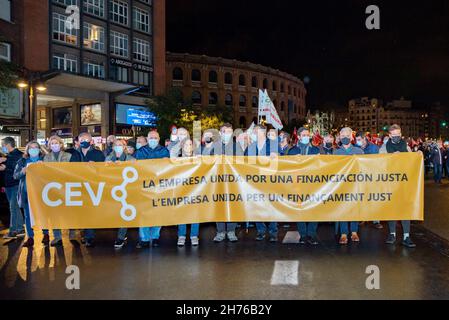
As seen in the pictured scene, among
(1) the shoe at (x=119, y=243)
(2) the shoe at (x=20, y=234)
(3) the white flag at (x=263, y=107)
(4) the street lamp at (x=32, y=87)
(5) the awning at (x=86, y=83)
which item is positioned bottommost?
(2) the shoe at (x=20, y=234)

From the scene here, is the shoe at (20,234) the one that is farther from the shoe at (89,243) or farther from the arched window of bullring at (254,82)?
the arched window of bullring at (254,82)

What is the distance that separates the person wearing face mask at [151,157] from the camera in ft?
24.2

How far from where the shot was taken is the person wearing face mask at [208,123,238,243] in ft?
25.1

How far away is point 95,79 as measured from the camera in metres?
31.3

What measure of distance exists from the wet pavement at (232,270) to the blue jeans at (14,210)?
39 centimetres

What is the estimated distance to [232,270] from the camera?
5754 millimetres

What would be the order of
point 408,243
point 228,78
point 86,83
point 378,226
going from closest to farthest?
point 408,243, point 378,226, point 86,83, point 228,78

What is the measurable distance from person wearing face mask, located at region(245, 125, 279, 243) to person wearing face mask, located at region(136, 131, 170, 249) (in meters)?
1.55

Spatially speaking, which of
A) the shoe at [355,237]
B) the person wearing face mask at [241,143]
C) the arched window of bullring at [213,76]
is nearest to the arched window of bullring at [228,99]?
the arched window of bullring at [213,76]

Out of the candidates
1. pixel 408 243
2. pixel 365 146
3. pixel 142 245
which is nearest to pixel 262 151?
pixel 142 245

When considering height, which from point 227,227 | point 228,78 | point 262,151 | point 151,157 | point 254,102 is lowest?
point 227,227

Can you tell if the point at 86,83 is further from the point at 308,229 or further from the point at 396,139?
the point at 396,139

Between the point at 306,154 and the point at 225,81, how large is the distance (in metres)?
67.0
